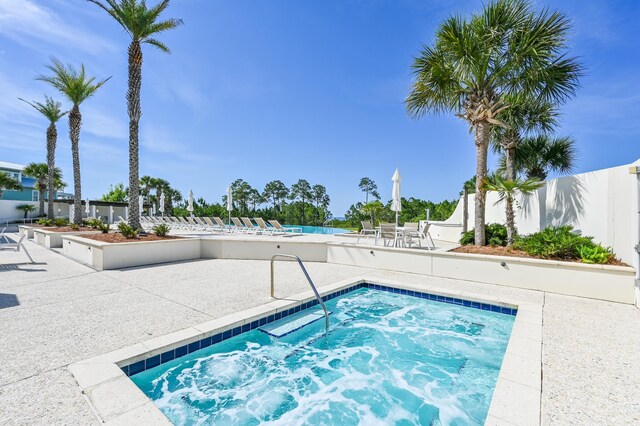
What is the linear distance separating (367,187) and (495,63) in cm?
3808

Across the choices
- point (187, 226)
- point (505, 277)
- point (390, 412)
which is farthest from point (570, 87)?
point (187, 226)

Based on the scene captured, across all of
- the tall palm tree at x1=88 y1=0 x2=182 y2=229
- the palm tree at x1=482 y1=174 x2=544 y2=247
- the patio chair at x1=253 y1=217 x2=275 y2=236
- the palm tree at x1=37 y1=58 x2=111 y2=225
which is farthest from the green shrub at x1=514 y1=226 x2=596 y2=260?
the palm tree at x1=37 y1=58 x2=111 y2=225

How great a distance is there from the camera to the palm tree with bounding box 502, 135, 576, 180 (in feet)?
38.2

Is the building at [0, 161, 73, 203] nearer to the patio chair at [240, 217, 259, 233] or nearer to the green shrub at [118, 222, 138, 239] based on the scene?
the patio chair at [240, 217, 259, 233]

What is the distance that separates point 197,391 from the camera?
263 centimetres

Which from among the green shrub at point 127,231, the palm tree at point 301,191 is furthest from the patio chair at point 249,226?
the palm tree at point 301,191

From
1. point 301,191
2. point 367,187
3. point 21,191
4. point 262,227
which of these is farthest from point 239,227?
point 21,191

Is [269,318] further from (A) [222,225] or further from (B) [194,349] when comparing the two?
(A) [222,225]

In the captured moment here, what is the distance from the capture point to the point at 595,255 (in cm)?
514

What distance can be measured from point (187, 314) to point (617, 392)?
14.9 feet

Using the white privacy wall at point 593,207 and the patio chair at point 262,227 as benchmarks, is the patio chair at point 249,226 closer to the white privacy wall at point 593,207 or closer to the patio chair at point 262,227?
the patio chair at point 262,227

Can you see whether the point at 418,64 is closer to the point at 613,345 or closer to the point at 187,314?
the point at 613,345

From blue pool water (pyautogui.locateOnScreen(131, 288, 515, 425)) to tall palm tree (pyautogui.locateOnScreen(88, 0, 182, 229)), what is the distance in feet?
26.0

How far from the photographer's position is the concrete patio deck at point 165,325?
2.05 metres
